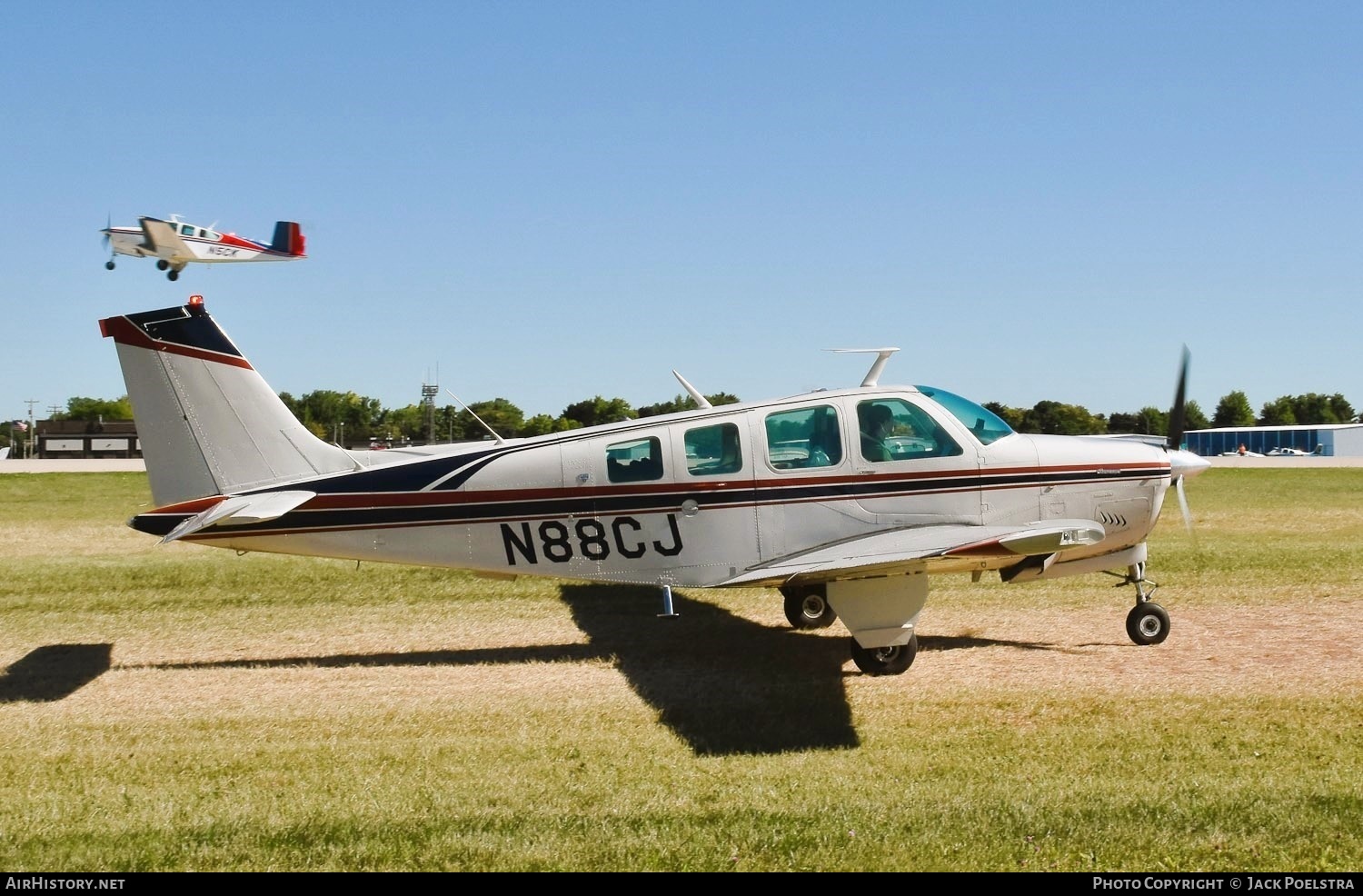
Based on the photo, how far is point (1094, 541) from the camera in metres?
7.95

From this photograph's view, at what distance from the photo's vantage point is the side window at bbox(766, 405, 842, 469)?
9.24m

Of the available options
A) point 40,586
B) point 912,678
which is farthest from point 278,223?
point 912,678

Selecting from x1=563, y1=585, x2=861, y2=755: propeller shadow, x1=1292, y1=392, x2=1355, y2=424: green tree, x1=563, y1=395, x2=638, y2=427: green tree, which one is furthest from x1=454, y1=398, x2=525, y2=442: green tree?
x1=1292, y1=392, x2=1355, y2=424: green tree

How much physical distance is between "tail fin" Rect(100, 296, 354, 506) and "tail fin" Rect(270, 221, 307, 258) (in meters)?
30.6

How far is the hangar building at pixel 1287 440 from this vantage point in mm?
87188

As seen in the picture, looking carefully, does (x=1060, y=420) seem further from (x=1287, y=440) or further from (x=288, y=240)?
(x=1287, y=440)

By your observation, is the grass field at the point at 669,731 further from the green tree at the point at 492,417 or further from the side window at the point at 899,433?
the green tree at the point at 492,417

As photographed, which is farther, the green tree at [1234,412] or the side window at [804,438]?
the green tree at [1234,412]

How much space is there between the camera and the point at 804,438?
30.5ft

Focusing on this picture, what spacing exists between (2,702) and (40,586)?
617cm

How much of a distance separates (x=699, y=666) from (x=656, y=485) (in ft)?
5.60

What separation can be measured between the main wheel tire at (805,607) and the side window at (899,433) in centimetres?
249

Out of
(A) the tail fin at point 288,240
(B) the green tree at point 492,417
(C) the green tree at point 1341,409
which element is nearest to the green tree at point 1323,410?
(C) the green tree at point 1341,409

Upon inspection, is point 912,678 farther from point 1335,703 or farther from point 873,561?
point 1335,703
